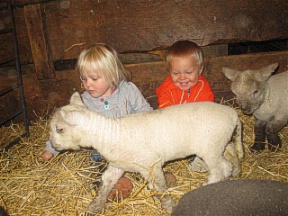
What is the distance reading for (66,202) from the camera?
9.83ft

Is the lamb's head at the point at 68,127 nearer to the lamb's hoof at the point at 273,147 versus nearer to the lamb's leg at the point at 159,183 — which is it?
the lamb's leg at the point at 159,183

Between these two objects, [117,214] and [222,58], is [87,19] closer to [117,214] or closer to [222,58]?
[222,58]

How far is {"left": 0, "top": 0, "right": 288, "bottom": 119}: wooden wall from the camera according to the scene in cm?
405

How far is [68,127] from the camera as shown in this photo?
2.54m

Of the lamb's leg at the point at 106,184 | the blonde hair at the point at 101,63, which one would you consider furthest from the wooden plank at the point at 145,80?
the lamb's leg at the point at 106,184

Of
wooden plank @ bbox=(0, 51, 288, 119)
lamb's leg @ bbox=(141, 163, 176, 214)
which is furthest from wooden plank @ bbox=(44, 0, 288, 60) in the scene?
lamb's leg @ bbox=(141, 163, 176, 214)

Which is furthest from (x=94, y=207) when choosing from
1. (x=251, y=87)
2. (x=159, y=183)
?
(x=251, y=87)

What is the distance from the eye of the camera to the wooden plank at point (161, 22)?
4.03 meters

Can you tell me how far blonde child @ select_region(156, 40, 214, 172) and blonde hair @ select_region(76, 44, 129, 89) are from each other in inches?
30.9

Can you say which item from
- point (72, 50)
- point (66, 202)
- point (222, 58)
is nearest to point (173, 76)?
point (222, 58)

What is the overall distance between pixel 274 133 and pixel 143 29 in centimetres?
253

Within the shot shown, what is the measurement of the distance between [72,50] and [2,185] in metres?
2.28

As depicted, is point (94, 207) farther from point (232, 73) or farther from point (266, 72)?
point (266, 72)

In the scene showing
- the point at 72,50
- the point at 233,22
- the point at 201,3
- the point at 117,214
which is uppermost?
the point at 201,3
